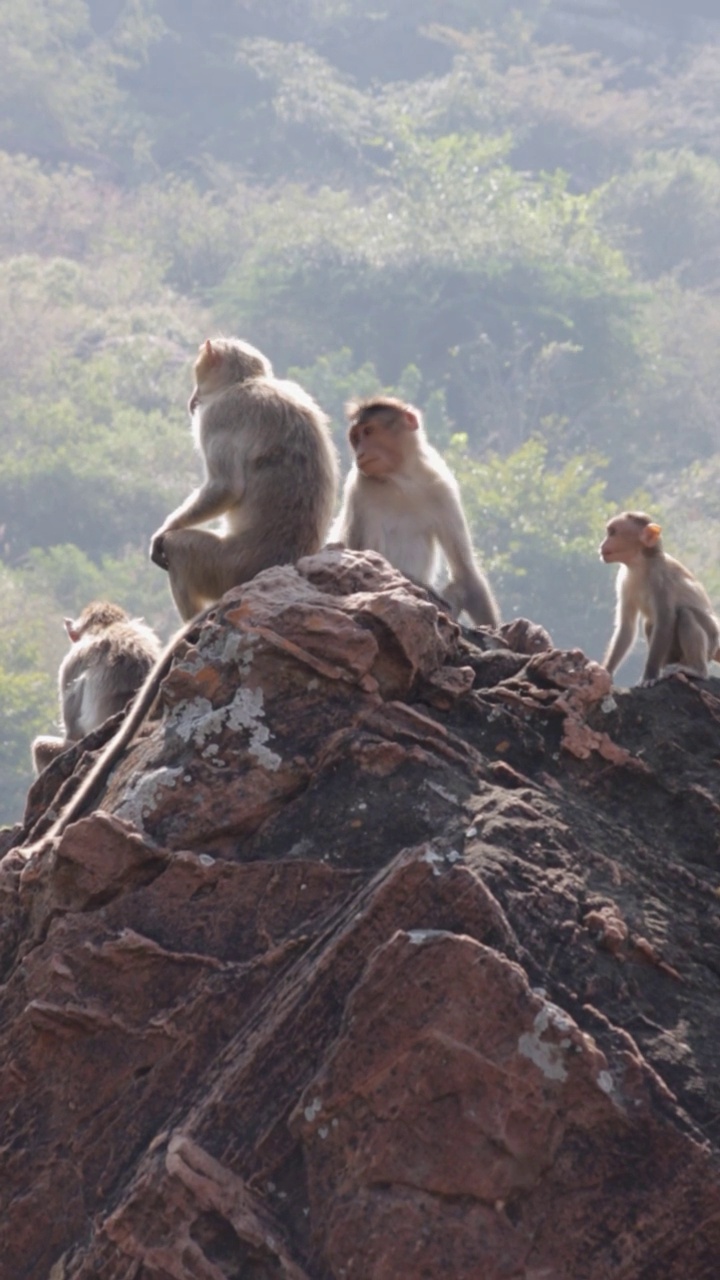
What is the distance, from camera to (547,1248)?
3.04 metres

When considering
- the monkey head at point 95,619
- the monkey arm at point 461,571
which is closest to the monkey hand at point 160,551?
the monkey arm at point 461,571

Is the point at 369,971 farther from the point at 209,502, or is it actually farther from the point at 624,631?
the point at 624,631

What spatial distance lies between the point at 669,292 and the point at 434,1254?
150ft

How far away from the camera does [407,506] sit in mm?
5910

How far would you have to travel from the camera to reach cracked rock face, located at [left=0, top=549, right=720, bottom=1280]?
10.1 ft

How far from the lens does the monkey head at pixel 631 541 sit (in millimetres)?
5742

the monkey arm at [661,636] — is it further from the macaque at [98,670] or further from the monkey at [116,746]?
the macaque at [98,670]

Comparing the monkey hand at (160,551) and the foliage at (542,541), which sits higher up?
the foliage at (542,541)

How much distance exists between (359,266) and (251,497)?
124 ft

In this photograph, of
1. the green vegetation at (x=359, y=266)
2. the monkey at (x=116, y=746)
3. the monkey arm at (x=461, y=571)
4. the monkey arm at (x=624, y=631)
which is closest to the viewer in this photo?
the monkey at (x=116, y=746)

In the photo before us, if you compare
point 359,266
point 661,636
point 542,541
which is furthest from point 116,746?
point 359,266

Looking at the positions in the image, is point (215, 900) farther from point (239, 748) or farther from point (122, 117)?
point (122, 117)

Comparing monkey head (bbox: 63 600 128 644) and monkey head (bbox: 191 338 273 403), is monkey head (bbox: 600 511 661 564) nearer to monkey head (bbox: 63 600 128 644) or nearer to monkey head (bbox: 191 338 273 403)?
monkey head (bbox: 191 338 273 403)

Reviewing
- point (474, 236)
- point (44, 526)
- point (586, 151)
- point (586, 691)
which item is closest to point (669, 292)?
point (474, 236)
